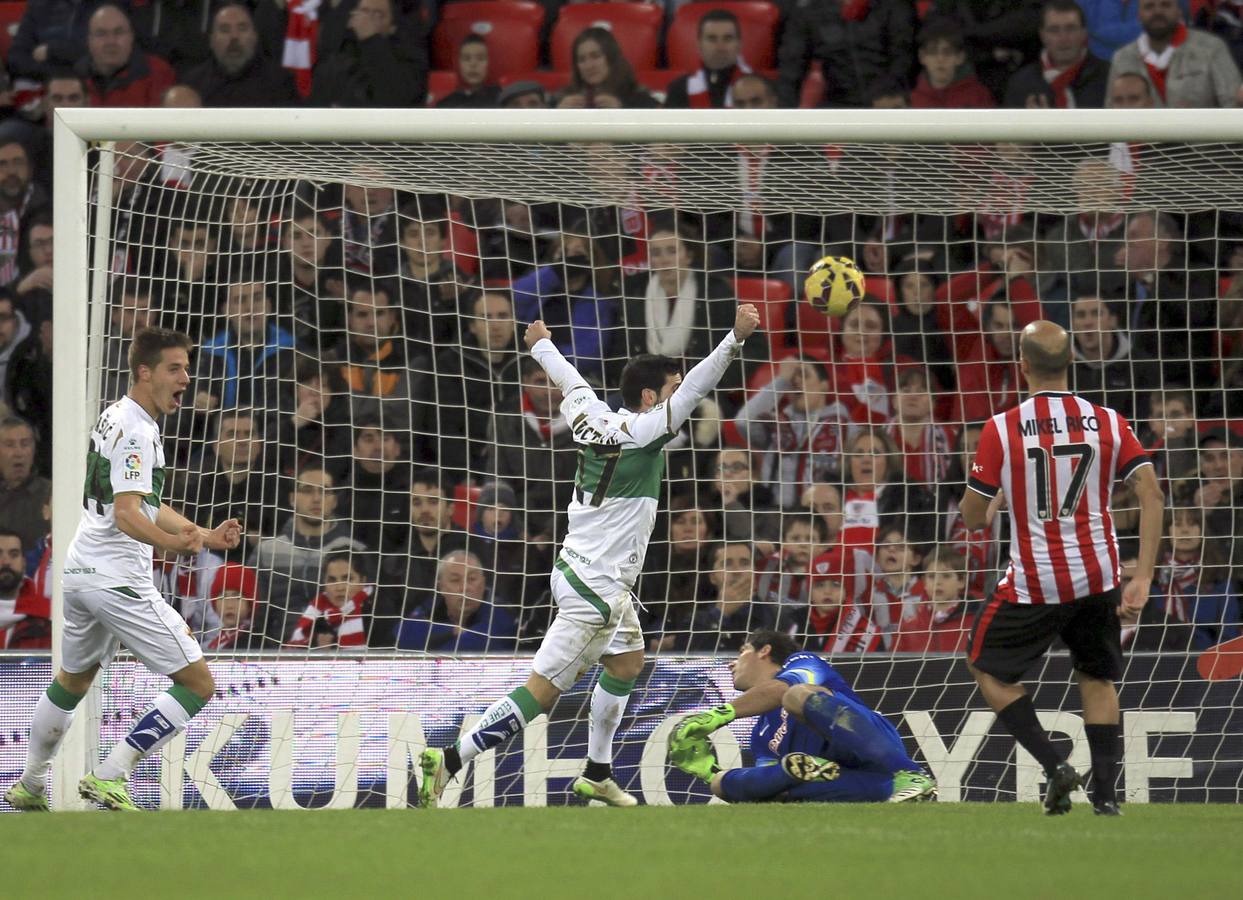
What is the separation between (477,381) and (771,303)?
1.81 meters

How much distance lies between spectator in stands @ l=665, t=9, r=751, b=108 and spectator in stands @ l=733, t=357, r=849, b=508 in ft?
8.04

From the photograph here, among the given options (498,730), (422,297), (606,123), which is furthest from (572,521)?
(422,297)

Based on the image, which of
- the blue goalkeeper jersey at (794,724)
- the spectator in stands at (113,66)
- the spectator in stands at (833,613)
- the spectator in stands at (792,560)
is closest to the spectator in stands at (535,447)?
the spectator in stands at (792,560)

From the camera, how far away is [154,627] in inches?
277

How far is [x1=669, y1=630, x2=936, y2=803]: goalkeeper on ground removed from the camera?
7.74 meters

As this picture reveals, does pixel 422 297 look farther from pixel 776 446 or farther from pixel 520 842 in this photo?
pixel 520 842

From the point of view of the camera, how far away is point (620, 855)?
5191 millimetres

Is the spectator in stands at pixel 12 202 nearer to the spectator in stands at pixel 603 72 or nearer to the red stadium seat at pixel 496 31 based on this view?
the red stadium seat at pixel 496 31

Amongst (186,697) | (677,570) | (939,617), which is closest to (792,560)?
(677,570)

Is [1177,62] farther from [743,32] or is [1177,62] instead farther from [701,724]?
[701,724]

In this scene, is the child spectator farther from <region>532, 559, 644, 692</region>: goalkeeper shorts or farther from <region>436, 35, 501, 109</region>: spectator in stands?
<region>436, 35, 501, 109</region>: spectator in stands

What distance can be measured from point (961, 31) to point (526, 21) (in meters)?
3.24

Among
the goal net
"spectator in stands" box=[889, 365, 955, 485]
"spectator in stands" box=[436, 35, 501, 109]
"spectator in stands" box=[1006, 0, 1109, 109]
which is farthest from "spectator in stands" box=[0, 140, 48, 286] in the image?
"spectator in stands" box=[1006, 0, 1109, 109]

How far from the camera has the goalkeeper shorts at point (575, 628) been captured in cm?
739
